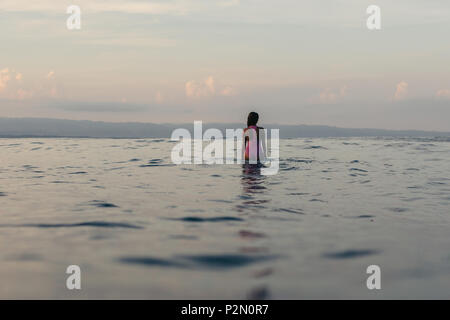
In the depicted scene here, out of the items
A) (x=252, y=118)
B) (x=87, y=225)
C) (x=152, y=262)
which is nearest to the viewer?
(x=152, y=262)

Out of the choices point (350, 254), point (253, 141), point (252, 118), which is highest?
point (252, 118)

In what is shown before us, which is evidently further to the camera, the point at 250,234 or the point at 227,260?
the point at 250,234

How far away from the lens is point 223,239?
17.0 ft

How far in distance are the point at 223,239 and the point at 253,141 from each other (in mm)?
9577

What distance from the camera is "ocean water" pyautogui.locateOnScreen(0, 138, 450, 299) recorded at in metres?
3.67

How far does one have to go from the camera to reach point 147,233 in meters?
5.43

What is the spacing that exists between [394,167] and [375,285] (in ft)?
40.0

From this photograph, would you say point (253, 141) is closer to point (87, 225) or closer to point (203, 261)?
point (87, 225)

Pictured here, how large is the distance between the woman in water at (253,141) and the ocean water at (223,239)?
447cm

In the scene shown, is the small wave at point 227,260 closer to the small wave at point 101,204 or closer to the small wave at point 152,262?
the small wave at point 152,262

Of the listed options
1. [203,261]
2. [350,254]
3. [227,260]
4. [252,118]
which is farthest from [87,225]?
[252,118]

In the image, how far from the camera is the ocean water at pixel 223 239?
12.0 feet

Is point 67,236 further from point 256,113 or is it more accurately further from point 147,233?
point 256,113
